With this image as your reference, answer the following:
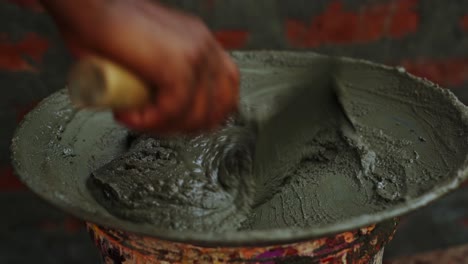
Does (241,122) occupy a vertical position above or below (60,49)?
above

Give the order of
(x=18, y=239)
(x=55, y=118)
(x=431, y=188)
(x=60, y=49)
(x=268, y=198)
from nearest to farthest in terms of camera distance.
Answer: (x=431, y=188), (x=268, y=198), (x=55, y=118), (x=60, y=49), (x=18, y=239)

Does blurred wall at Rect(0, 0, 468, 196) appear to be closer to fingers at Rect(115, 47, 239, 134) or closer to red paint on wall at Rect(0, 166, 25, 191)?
red paint on wall at Rect(0, 166, 25, 191)

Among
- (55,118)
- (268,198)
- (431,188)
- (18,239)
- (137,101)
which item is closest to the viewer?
(137,101)

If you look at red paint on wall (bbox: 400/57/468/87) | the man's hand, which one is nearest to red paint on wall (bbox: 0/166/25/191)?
the man's hand

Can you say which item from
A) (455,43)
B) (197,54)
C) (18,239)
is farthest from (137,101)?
(455,43)

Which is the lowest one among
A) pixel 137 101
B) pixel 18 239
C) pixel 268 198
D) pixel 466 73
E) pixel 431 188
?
pixel 18 239

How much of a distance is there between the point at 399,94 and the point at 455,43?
814mm

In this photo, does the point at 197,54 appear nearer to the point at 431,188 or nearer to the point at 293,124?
the point at 293,124

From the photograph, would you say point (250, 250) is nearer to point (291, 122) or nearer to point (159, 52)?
point (291, 122)

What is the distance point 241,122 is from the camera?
1232 millimetres

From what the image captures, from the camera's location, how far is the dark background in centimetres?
178

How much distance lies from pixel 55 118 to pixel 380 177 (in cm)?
67

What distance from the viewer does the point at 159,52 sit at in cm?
78

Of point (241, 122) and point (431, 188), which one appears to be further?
point (241, 122)
